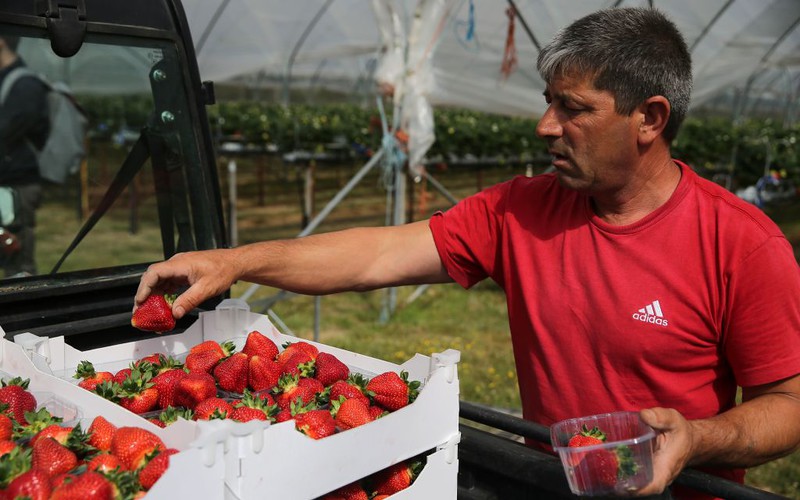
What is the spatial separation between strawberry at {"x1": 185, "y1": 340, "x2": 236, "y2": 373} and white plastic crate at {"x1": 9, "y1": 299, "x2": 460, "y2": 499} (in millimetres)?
110

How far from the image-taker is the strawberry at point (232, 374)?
1.85 metres

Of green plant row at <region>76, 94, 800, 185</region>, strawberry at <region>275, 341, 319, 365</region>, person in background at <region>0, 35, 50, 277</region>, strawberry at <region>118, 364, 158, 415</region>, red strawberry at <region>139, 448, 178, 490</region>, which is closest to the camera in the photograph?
red strawberry at <region>139, 448, 178, 490</region>

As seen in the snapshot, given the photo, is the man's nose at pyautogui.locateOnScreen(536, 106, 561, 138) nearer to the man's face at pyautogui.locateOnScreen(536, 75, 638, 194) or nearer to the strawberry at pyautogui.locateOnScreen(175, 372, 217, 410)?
the man's face at pyautogui.locateOnScreen(536, 75, 638, 194)

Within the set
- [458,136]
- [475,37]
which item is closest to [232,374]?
[475,37]

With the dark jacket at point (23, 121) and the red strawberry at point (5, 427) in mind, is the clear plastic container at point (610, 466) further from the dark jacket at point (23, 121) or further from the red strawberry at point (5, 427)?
the dark jacket at point (23, 121)

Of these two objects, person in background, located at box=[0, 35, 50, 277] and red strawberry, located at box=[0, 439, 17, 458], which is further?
person in background, located at box=[0, 35, 50, 277]

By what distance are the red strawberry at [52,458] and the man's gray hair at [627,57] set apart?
1.43 metres

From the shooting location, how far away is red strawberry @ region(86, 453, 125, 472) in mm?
1378

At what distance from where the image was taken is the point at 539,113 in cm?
Answer: 893

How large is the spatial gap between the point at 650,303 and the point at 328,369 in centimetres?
82

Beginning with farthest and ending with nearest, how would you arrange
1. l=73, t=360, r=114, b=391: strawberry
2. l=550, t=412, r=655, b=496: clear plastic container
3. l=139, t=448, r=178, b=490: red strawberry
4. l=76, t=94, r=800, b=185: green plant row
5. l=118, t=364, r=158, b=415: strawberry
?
1. l=76, t=94, r=800, b=185: green plant row
2. l=73, t=360, r=114, b=391: strawberry
3. l=118, t=364, r=158, b=415: strawberry
4. l=550, t=412, r=655, b=496: clear plastic container
5. l=139, t=448, r=178, b=490: red strawberry

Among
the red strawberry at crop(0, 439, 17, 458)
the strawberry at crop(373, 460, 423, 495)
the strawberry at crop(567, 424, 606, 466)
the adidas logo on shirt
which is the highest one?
the adidas logo on shirt

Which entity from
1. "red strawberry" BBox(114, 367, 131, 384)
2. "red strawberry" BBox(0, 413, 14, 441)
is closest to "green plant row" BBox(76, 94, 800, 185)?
"red strawberry" BBox(114, 367, 131, 384)

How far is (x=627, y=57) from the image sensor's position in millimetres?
1990
